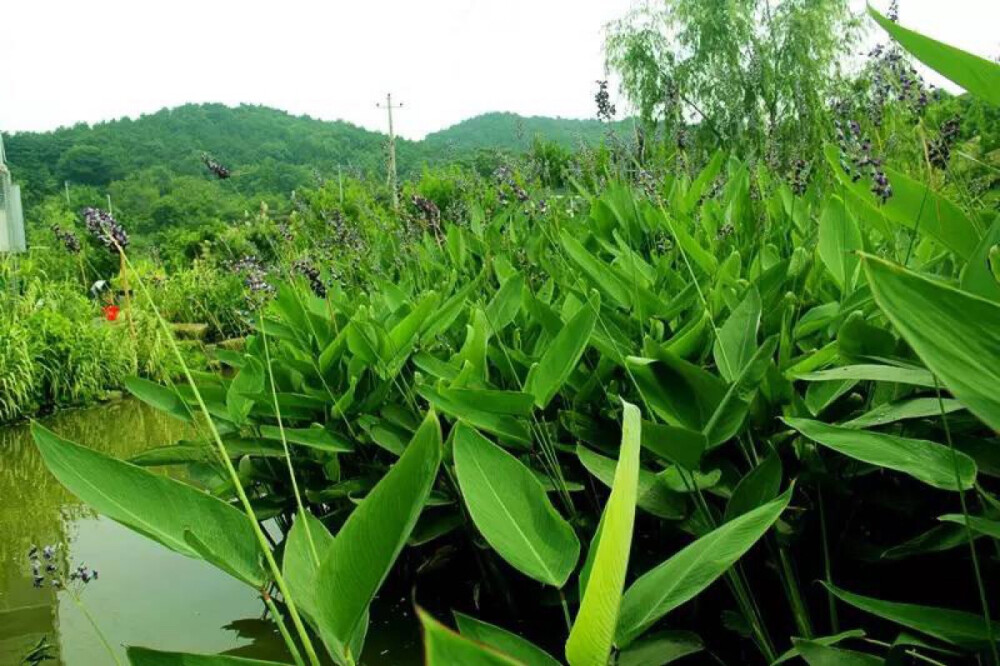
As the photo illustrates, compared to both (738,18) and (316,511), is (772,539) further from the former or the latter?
(738,18)

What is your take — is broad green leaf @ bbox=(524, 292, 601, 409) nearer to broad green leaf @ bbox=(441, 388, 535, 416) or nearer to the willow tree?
broad green leaf @ bbox=(441, 388, 535, 416)

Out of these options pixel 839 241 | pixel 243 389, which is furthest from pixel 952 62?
pixel 243 389

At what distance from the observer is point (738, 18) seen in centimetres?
1670

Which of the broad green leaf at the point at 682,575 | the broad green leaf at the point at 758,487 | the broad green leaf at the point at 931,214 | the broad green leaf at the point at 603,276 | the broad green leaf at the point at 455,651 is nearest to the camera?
the broad green leaf at the point at 455,651

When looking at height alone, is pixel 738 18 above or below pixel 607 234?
above

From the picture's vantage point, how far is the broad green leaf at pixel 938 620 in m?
0.86

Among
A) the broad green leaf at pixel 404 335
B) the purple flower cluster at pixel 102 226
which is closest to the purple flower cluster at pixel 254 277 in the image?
the broad green leaf at pixel 404 335

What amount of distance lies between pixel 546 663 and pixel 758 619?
680 millimetres

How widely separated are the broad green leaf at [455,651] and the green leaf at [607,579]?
0.15 feet

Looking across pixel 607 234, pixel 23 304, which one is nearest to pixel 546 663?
pixel 607 234

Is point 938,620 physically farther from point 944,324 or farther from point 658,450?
point 944,324

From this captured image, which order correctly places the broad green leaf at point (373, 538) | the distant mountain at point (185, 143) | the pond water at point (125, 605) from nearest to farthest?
the broad green leaf at point (373, 538), the pond water at point (125, 605), the distant mountain at point (185, 143)

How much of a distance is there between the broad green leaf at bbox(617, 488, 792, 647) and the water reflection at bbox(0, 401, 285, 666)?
170 centimetres

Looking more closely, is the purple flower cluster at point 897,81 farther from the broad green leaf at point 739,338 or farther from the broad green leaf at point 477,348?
the broad green leaf at point 477,348
